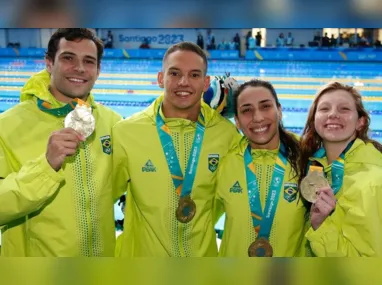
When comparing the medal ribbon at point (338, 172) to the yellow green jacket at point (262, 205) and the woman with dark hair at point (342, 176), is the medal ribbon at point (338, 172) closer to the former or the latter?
the woman with dark hair at point (342, 176)

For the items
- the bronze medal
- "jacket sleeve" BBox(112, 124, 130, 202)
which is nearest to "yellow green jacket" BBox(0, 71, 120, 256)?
"jacket sleeve" BBox(112, 124, 130, 202)

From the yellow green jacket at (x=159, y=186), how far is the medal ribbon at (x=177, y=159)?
0.02 meters

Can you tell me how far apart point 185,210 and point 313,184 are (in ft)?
2.09

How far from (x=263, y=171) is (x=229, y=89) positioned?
564mm

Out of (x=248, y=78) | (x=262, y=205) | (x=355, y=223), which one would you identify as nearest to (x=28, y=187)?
(x=262, y=205)

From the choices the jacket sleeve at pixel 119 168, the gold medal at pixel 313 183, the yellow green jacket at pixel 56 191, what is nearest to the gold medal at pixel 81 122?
the yellow green jacket at pixel 56 191

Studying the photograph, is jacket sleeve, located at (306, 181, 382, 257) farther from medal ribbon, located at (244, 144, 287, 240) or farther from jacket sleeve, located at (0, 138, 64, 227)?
jacket sleeve, located at (0, 138, 64, 227)

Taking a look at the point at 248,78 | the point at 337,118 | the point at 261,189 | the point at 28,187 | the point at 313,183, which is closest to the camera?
the point at 28,187

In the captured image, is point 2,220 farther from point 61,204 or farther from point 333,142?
point 333,142

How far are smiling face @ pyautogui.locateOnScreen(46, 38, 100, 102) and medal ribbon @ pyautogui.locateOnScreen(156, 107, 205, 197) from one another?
1.36 ft

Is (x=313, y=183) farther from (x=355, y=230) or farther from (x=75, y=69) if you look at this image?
(x=75, y=69)

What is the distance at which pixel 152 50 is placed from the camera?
13.0m

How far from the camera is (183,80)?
1984mm

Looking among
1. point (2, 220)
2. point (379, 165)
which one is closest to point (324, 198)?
point (379, 165)
